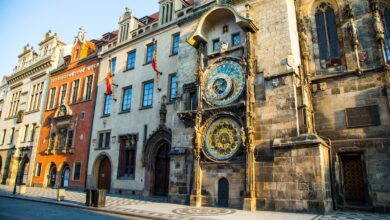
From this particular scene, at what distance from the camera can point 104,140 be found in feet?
79.0

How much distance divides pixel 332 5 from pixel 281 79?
5.83 meters

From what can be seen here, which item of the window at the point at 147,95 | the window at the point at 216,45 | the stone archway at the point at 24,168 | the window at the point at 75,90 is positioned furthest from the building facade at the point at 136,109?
the stone archway at the point at 24,168

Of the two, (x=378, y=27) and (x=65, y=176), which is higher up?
(x=378, y=27)

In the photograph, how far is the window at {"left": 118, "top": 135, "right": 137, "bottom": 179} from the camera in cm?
2156

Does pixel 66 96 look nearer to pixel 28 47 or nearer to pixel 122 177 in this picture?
pixel 122 177

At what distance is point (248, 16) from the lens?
15500 mm

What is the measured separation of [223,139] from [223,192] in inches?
106

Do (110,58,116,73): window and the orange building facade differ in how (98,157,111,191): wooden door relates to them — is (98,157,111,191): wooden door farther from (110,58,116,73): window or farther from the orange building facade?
(110,58,116,73): window

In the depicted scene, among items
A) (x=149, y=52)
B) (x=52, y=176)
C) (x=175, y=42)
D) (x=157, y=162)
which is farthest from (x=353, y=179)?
(x=52, y=176)

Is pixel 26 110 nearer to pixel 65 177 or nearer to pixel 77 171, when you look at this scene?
pixel 65 177

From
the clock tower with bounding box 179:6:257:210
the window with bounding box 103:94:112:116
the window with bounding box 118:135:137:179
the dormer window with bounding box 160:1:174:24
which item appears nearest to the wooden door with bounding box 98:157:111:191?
the window with bounding box 118:135:137:179

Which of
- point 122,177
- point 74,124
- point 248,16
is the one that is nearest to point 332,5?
point 248,16

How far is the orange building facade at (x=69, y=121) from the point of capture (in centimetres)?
2594

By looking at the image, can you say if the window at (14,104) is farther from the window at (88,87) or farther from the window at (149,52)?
the window at (149,52)
